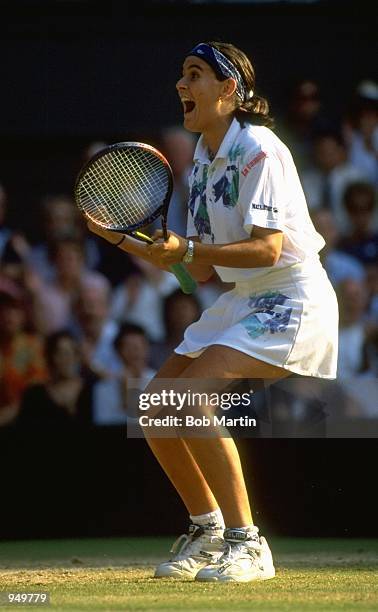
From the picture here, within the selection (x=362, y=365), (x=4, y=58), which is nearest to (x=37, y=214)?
(x=4, y=58)

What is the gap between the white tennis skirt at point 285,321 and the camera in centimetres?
489

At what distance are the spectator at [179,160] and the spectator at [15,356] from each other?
2.97ft

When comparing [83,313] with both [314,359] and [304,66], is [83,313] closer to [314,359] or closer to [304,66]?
[304,66]

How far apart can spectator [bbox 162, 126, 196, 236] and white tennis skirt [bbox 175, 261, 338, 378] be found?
215 cm

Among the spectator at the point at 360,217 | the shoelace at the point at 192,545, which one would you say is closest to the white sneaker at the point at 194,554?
the shoelace at the point at 192,545

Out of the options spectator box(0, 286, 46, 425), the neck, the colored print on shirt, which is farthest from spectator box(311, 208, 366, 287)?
the colored print on shirt

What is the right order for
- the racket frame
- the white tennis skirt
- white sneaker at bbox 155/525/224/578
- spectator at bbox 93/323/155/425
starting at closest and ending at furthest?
1. the racket frame
2. the white tennis skirt
3. white sneaker at bbox 155/525/224/578
4. spectator at bbox 93/323/155/425

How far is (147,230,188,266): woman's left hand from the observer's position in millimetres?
4645

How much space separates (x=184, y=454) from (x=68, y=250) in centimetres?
231

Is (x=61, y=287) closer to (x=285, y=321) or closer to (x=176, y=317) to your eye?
(x=176, y=317)

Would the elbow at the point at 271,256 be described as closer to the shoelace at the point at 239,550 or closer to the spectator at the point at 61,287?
the shoelace at the point at 239,550

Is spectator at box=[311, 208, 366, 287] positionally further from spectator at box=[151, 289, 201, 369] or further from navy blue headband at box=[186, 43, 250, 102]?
navy blue headband at box=[186, 43, 250, 102]

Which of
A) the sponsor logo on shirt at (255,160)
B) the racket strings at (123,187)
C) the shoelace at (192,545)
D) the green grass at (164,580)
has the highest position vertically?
the sponsor logo on shirt at (255,160)

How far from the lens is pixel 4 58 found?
7230 millimetres
